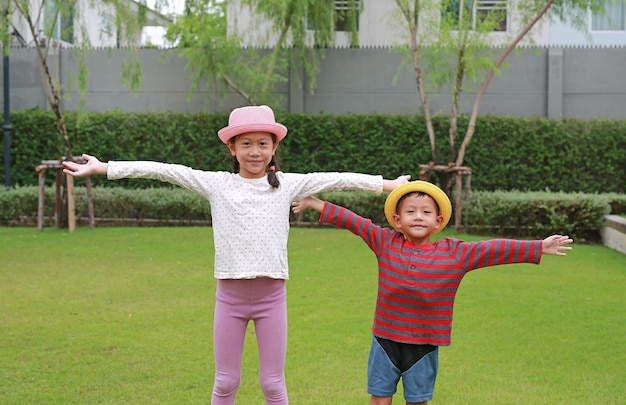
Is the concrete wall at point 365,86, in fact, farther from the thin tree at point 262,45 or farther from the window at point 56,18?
the window at point 56,18

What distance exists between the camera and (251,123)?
12.6 ft

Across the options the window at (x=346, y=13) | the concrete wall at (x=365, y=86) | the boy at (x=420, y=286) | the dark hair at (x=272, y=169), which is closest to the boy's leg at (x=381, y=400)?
the boy at (x=420, y=286)

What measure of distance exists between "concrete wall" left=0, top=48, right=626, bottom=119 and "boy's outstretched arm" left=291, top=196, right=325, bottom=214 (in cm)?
1138

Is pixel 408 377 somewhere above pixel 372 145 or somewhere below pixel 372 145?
below

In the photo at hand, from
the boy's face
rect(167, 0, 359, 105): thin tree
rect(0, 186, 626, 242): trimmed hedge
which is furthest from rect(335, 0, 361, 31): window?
the boy's face

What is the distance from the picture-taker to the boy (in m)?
3.63

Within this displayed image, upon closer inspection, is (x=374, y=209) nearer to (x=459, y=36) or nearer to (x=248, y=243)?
(x=459, y=36)

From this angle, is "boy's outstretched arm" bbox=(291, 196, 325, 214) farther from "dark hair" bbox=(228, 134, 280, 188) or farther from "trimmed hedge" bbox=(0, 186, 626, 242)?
"trimmed hedge" bbox=(0, 186, 626, 242)

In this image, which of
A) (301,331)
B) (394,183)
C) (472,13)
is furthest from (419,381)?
(472,13)

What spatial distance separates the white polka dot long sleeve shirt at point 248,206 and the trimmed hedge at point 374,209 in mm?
9012

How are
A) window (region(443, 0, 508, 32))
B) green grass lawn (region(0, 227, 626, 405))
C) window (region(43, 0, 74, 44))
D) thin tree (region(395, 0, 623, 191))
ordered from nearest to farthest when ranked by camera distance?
green grass lawn (region(0, 227, 626, 405)) → window (region(43, 0, 74, 44)) → thin tree (region(395, 0, 623, 191)) → window (region(443, 0, 508, 32))

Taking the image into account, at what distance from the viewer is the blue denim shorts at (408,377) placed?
144 inches

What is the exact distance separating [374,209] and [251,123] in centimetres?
985

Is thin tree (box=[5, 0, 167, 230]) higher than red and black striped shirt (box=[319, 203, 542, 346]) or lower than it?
higher
